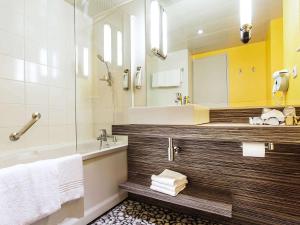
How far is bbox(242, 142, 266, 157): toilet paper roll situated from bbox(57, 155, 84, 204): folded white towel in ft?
3.49

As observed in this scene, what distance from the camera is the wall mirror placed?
129cm

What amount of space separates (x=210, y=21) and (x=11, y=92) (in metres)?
1.88

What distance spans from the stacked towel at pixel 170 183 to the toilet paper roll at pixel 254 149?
55cm

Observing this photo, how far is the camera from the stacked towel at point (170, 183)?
1.31 metres

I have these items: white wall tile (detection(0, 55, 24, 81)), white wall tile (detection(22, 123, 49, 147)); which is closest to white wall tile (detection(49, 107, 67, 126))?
white wall tile (detection(22, 123, 49, 147))

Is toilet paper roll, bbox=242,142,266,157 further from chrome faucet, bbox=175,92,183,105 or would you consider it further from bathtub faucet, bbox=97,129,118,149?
bathtub faucet, bbox=97,129,118,149

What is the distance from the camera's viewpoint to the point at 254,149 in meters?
0.99

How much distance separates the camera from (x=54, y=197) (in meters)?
1.06

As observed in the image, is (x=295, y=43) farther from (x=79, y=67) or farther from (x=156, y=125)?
(x=79, y=67)

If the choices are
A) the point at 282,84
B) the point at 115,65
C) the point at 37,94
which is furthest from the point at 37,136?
the point at 282,84

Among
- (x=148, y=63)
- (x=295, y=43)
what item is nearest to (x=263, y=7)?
(x=295, y=43)

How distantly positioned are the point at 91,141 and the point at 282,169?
1558mm

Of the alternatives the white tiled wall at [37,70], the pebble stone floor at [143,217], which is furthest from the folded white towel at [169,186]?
the white tiled wall at [37,70]

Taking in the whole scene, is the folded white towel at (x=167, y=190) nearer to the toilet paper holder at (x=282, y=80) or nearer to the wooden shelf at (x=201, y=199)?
the wooden shelf at (x=201, y=199)
